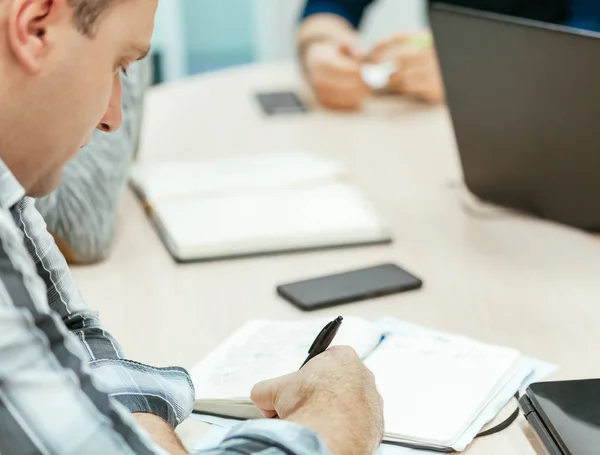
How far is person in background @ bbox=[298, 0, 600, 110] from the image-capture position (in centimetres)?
185

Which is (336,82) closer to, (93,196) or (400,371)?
(93,196)

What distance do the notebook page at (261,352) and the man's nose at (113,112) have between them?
0.27m

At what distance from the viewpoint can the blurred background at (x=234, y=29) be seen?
354 cm

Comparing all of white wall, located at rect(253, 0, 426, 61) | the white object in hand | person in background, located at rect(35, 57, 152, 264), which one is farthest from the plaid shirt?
white wall, located at rect(253, 0, 426, 61)

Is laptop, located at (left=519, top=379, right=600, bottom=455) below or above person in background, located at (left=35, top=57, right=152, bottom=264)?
below

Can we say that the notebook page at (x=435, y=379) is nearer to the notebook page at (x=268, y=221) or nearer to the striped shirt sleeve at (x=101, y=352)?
the striped shirt sleeve at (x=101, y=352)

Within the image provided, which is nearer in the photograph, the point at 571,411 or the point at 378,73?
the point at 571,411

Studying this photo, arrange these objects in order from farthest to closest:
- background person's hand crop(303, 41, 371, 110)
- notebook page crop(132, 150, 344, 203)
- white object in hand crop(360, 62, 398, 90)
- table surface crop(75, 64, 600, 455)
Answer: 1. white object in hand crop(360, 62, 398, 90)
2. background person's hand crop(303, 41, 371, 110)
3. notebook page crop(132, 150, 344, 203)
4. table surface crop(75, 64, 600, 455)

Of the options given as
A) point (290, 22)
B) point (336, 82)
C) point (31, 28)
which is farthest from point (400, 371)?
point (290, 22)

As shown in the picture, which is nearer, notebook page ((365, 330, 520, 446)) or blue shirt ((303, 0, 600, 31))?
notebook page ((365, 330, 520, 446))

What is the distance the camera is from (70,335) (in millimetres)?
590

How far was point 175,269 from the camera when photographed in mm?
1146

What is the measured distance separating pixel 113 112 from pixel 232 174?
68 centimetres

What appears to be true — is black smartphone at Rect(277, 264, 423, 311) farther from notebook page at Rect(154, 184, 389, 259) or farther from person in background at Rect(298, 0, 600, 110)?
person in background at Rect(298, 0, 600, 110)
